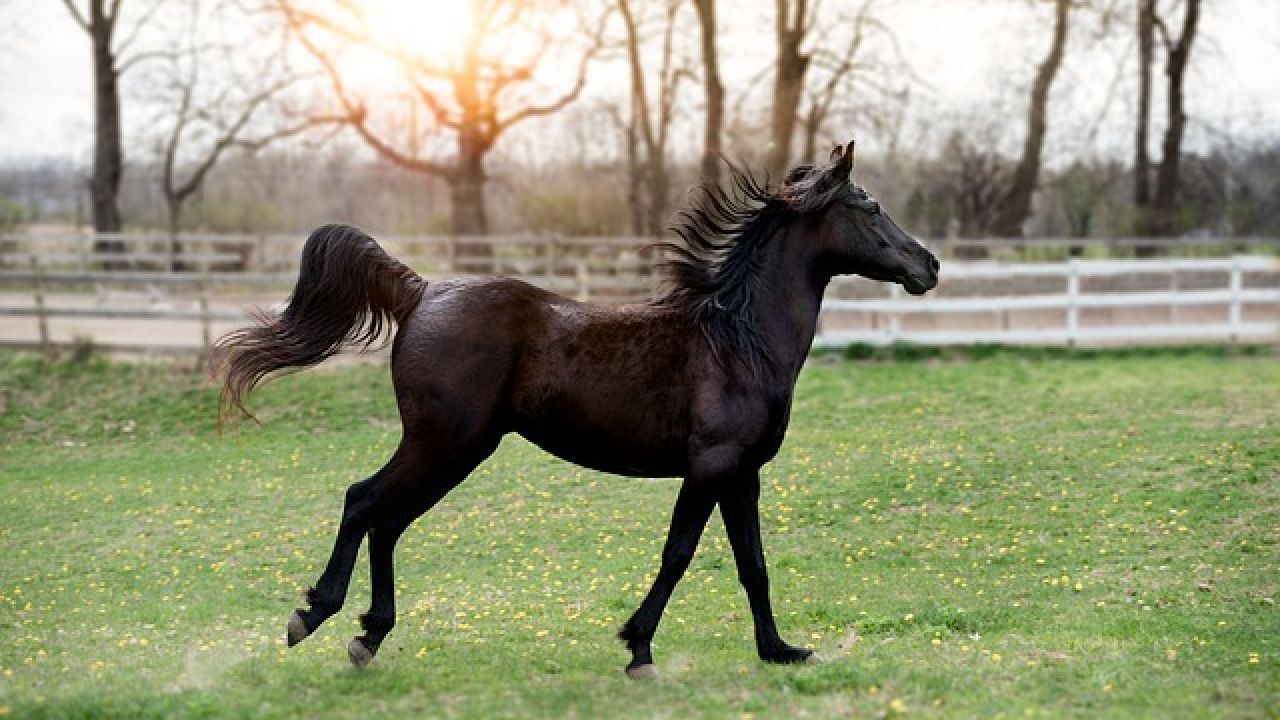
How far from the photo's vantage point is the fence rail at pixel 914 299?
58.6 ft

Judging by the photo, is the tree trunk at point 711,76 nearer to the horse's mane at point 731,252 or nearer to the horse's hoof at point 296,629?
the horse's mane at point 731,252

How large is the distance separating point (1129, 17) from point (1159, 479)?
66.3ft

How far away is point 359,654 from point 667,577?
1.47 metres

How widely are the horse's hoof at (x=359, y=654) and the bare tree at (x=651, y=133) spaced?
23869mm

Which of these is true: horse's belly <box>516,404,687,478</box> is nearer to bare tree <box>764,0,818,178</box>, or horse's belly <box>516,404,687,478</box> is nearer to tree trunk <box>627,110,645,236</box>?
bare tree <box>764,0,818,178</box>

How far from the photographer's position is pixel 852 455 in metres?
11.6

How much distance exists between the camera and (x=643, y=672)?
5.59 m

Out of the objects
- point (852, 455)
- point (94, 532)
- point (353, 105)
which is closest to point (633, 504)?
point (852, 455)

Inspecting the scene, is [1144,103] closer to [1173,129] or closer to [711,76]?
[1173,129]

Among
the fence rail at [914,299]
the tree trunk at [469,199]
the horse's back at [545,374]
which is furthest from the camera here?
the tree trunk at [469,199]

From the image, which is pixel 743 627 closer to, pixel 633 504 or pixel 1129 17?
pixel 633 504

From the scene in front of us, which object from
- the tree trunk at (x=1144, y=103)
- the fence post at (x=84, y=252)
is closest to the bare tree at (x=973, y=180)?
the tree trunk at (x=1144, y=103)

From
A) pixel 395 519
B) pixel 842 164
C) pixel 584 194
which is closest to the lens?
pixel 395 519

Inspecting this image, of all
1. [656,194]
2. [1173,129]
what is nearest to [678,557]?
[1173,129]
